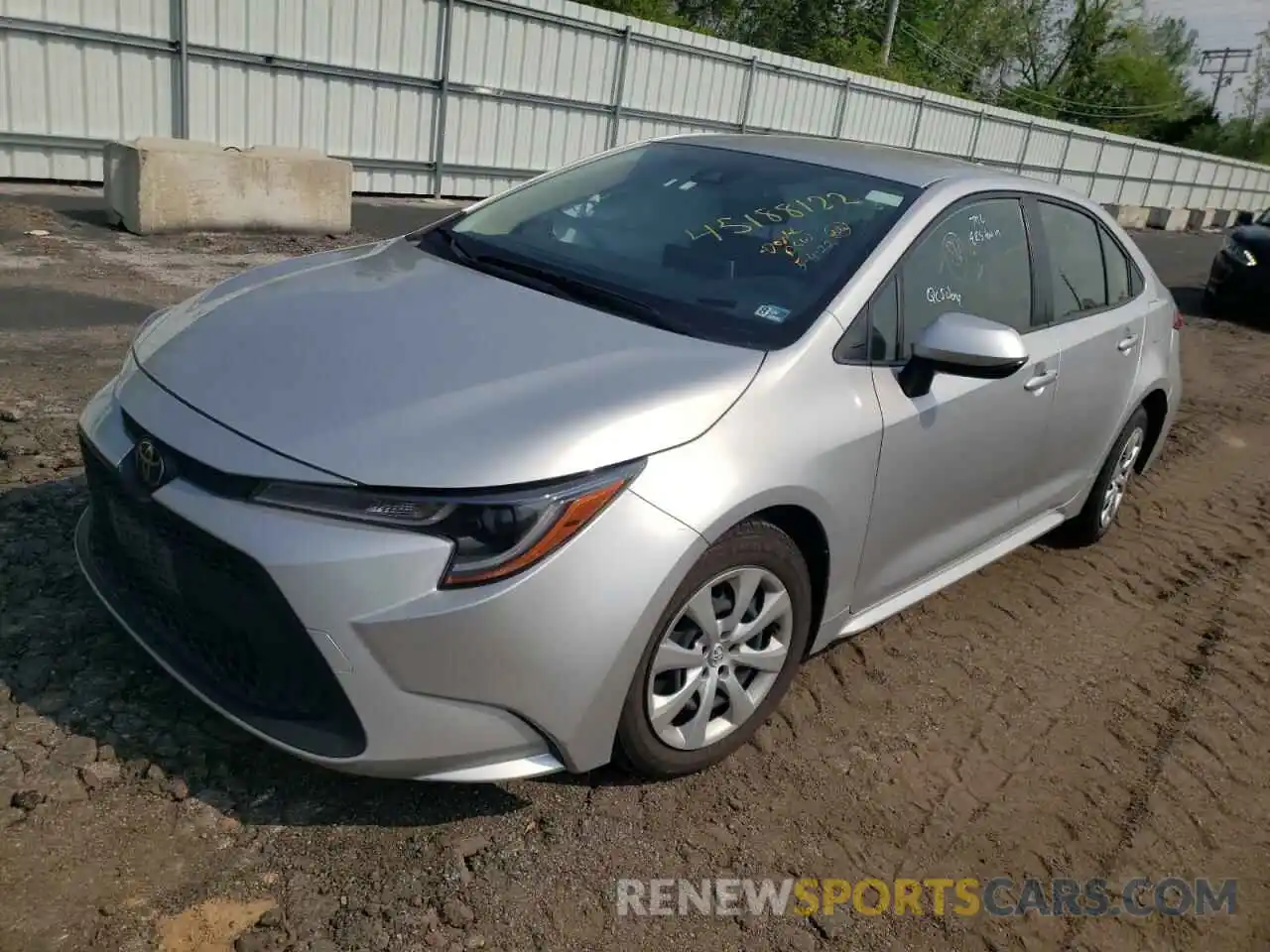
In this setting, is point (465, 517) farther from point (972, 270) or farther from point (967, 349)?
point (972, 270)

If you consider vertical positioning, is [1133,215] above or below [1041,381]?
below

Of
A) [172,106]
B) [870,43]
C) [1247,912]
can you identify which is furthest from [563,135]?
[870,43]

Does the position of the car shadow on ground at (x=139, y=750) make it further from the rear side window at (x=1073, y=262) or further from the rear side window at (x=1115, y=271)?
the rear side window at (x=1115, y=271)

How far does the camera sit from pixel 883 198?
11.4 feet

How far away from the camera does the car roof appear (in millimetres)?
3674

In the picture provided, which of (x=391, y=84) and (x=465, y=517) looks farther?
(x=391, y=84)

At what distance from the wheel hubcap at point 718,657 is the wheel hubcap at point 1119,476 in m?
2.55

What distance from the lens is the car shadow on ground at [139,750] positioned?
8.58 feet

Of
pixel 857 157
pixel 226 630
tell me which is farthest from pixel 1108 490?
pixel 226 630

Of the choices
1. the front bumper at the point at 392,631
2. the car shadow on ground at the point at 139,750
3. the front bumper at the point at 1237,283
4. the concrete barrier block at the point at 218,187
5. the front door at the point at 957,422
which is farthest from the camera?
the front bumper at the point at 1237,283

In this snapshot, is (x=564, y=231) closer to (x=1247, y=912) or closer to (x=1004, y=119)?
(x=1247, y=912)

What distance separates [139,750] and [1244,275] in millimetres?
13028
